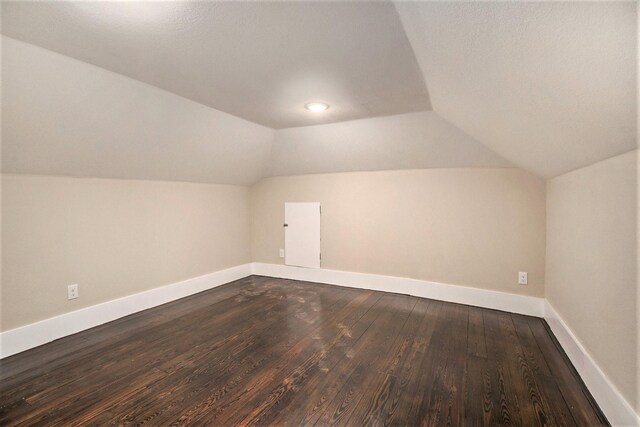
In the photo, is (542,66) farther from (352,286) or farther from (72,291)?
(72,291)

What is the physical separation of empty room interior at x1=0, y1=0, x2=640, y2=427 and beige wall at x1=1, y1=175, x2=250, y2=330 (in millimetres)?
19

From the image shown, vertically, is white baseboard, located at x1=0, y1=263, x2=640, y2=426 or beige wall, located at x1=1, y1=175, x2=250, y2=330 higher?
beige wall, located at x1=1, y1=175, x2=250, y2=330

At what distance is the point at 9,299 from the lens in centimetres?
229

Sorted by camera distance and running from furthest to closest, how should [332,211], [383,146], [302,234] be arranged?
[302,234] → [332,211] → [383,146]

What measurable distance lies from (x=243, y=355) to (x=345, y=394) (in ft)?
2.86

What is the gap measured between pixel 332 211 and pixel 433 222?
134 cm

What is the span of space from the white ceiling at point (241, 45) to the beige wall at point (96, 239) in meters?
1.32

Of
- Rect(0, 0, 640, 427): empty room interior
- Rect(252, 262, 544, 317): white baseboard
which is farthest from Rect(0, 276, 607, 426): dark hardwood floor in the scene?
Rect(252, 262, 544, 317): white baseboard

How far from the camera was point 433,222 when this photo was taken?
360 cm

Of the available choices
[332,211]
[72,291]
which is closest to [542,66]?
[332,211]

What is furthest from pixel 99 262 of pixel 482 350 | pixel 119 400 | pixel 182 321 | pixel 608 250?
pixel 608 250

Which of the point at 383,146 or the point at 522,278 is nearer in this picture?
the point at 522,278

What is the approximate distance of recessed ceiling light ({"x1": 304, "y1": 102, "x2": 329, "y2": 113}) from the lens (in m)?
2.67

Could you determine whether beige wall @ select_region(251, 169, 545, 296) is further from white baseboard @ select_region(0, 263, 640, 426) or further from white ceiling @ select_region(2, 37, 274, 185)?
white ceiling @ select_region(2, 37, 274, 185)
